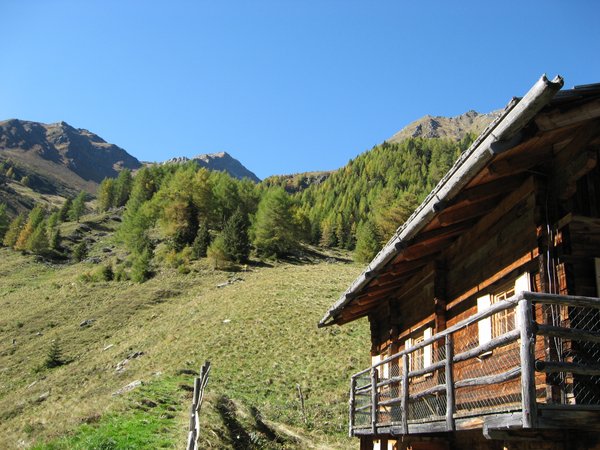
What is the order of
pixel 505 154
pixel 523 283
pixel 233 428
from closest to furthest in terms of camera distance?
pixel 505 154 < pixel 523 283 < pixel 233 428

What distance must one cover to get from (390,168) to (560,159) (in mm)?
161284

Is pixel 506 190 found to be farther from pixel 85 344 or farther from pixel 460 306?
pixel 85 344

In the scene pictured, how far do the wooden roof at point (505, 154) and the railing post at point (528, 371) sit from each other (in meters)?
2.28

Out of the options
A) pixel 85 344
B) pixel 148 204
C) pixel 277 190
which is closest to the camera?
pixel 85 344

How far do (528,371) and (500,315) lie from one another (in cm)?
366

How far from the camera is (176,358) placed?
35.0 m

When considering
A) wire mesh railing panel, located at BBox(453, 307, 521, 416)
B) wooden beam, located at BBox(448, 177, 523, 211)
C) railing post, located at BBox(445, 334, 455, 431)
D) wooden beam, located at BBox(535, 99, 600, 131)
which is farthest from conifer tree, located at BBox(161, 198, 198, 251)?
wooden beam, located at BBox(535, 99, 600, 131)

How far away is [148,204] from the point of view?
310 ft

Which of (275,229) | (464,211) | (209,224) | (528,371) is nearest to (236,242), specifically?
(275,229)

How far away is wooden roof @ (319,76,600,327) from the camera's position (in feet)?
22.0

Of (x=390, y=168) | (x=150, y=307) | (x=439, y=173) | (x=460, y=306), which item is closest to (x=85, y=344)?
(x=150, y=307)

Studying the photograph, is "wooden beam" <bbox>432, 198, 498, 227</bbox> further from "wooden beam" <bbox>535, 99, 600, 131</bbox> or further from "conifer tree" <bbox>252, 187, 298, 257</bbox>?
"conifer tree" <bbox>252, 187, 298, 257</bbox>

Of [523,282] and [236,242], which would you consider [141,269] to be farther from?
[523,282]

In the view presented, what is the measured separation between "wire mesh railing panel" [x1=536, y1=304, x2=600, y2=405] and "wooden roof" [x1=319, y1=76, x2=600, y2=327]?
218 cm
